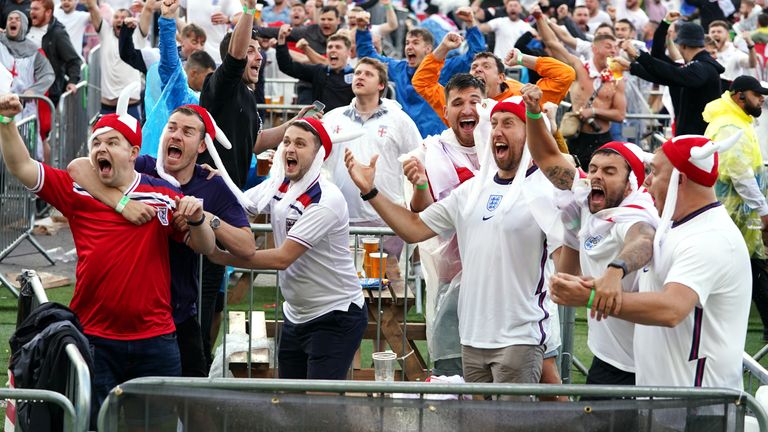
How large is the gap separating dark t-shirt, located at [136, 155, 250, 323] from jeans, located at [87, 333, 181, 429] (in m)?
0.42

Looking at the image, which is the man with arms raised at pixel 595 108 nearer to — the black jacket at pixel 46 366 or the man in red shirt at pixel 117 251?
the man in red shirt at pixel 117 251

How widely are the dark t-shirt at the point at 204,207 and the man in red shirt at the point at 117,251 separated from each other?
330 millimetres

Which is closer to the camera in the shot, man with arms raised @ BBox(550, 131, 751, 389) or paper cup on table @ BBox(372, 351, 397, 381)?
man with arms raised @ BBox(550, 131, 751, 389)

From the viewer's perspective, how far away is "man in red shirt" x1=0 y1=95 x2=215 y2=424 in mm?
5996

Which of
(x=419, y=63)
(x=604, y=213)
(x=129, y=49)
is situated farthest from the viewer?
(x=419, y=63)

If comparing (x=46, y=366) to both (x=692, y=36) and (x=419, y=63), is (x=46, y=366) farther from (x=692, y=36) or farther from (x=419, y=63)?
(x=692, y=36)

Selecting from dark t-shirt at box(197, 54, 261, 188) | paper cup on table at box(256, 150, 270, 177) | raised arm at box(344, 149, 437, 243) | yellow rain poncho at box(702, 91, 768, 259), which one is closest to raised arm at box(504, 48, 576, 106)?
yellow rain poncho at box(702, 91, 768, 259)

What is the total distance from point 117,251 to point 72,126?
28.0 feet

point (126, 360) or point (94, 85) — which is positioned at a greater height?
point (94, 85)

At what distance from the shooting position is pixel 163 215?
612 centimetres

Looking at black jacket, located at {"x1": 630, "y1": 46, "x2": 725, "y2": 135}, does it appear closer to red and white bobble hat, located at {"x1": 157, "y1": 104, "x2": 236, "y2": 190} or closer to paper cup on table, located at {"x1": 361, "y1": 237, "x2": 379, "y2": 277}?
paper cup on table, located at {"x1": 361, "y1": 237, "x2": 379, "y2": 277}

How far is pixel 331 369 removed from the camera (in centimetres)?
669

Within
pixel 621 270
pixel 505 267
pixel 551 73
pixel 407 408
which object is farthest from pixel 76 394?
pixel 551 73

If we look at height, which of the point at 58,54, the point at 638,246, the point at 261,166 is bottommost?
the point at 638,246
